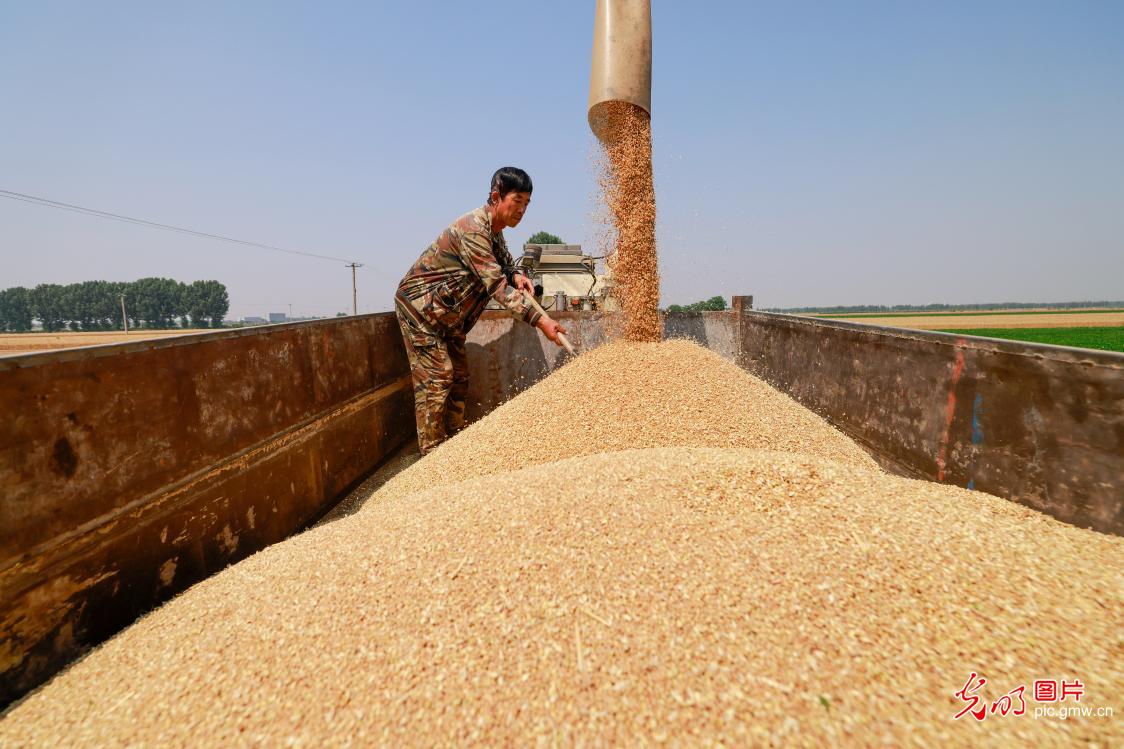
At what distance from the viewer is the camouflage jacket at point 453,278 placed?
10.2 feet

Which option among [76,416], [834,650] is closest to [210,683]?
[76,416]

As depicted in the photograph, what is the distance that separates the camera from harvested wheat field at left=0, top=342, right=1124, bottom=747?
0.87 m

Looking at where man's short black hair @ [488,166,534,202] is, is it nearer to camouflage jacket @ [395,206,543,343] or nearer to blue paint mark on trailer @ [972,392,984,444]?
camouflage jacket @ [395,206,543,343]

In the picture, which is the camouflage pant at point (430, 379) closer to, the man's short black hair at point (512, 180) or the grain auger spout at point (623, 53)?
the man's short black hair at point (512, 180)

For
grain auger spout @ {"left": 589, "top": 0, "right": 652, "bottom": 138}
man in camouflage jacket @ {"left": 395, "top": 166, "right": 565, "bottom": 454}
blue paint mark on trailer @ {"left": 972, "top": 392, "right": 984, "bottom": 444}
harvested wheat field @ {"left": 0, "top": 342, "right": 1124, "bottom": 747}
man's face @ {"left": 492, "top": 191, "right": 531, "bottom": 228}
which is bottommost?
harvested wheat field @ {"left": 0, "top": 342, "right": 1124, "bottom": 747}

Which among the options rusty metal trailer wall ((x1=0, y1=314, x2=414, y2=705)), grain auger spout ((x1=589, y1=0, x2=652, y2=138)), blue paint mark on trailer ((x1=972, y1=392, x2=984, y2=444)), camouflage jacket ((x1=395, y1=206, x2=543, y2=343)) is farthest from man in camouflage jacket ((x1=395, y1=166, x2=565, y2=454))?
blue paint mark on trailer ((x1=972, y1=392, x2=984, y2=444))

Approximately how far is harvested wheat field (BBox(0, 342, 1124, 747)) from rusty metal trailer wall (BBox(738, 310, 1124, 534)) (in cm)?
15

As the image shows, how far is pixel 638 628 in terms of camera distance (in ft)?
3.40

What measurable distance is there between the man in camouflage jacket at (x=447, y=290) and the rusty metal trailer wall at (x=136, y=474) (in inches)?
33.5

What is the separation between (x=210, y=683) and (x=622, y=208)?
12.1 feet

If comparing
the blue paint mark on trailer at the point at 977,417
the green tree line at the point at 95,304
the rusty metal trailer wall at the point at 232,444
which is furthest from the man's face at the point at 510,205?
the green tree line at the point at 95,304

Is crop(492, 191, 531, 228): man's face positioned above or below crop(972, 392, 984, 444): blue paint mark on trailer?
above

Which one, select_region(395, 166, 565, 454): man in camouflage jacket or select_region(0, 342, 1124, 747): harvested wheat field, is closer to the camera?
select_region(0, 342, 1124, 747): harvested wheat field

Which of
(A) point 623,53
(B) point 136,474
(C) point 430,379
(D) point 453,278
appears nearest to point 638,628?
(B) point 136,474
